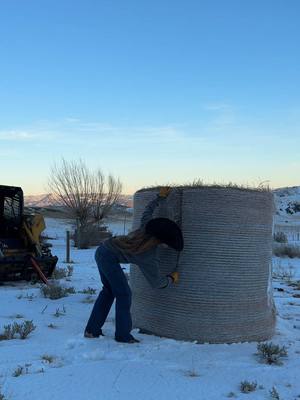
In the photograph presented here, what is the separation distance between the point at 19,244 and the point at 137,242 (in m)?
6.87

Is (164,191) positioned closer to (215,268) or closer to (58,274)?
(215,268)

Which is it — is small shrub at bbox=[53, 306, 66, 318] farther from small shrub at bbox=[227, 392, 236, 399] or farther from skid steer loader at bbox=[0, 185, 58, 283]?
small shrub at bbox=[227, 392, 236, 399]

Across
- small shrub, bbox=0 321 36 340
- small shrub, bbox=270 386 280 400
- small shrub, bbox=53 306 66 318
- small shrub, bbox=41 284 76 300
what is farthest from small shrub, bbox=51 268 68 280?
small shrub, bbox=270 386 280 400

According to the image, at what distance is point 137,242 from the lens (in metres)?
5.98

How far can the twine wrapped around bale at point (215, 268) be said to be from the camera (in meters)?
6.05

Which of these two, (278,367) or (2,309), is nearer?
(278,367)

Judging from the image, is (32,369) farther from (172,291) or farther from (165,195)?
(165,195)

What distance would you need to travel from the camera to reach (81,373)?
15.8ft

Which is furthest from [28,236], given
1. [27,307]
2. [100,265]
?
[100,265]

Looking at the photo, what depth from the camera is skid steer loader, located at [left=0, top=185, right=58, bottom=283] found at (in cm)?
1134

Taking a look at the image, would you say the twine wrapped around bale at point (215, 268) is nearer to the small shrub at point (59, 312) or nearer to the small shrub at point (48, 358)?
the small shrub at point (48, 358)

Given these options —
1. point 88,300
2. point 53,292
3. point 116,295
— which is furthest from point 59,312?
point 116,295

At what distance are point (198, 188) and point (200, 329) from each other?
4.96 ft

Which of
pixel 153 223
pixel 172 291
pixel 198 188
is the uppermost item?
pixel 198 188
